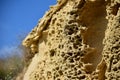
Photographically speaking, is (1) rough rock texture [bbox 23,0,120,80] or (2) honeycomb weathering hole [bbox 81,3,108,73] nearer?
(1) rough rock texture [bbox 23,0,120,80]

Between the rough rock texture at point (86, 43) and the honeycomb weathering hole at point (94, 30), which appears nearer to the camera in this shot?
the rough rock texture at point (86, 43)

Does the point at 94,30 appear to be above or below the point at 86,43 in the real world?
above

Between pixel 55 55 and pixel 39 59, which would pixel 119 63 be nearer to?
pixel 55 55

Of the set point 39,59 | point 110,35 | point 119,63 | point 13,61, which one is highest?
point 13,61

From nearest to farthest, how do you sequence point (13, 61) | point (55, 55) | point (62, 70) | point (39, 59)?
point (62, 70) < point (55, 55) < point (39, 59) < point (13, 61)

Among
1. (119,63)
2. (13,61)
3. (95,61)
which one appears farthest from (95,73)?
(13,61)
